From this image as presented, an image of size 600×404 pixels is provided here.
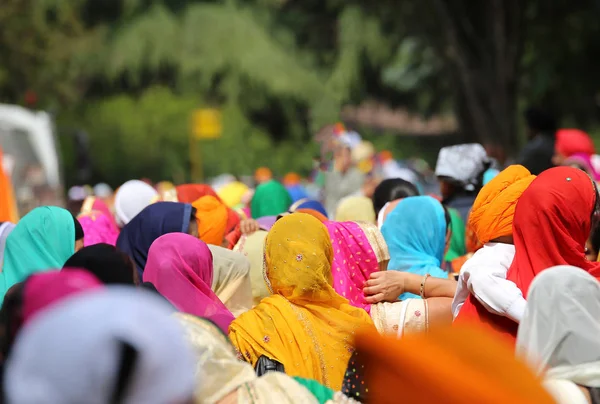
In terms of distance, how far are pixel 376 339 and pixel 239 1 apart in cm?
2837

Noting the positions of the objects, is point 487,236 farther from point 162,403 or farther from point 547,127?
point 547,127

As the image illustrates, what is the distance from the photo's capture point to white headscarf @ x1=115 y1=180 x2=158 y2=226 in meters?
6.50

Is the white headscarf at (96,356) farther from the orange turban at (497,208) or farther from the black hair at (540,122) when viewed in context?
the black hair at (540,122)

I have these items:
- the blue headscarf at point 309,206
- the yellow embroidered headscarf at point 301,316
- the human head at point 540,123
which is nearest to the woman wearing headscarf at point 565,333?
the yellow embroidered headscarf at point 301,316

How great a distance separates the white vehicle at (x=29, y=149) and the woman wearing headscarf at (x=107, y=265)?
12.8 metres

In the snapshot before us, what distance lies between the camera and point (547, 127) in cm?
719

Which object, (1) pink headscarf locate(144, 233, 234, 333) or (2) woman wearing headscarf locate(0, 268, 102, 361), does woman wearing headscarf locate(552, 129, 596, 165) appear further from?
(2) woman wearing headscarf locate(0, 268, 102, 361)

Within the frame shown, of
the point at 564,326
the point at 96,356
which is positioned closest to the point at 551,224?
the point at 564,326

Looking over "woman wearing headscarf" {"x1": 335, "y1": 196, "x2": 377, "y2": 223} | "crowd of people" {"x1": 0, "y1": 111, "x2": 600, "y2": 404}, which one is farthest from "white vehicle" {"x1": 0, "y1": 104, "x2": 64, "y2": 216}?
"crowd of people" {"x1": 0, "y1": 111, "x2": 600, "y2": 404}

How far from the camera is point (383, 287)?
3967mm

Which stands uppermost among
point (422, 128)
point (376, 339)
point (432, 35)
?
point (376, 339)

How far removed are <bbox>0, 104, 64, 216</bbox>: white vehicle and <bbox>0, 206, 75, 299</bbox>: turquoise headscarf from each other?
37.5 ft

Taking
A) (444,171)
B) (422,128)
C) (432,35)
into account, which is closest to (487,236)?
(444,171)

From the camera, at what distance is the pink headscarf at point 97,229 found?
5461 millimetres
